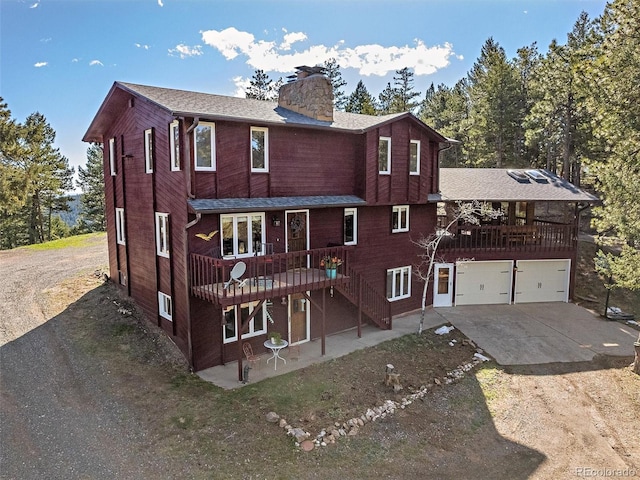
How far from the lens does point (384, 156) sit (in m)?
16.2

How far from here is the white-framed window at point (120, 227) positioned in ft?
53.5

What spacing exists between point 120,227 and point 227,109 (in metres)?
7.52

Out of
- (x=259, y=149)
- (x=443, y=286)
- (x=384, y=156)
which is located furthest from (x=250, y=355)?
(x=443, y=286)

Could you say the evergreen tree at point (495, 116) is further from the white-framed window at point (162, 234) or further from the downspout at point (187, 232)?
the white-framed window at point (162, 234)

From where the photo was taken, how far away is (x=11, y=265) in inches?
851

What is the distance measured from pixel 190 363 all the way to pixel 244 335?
6.25ft

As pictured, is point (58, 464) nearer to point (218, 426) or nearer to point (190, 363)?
point (218, 426)

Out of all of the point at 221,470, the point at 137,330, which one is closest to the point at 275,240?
the point at 137,330

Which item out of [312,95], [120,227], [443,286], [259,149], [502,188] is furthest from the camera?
[502,188]

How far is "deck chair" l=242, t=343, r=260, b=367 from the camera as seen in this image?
479 inches

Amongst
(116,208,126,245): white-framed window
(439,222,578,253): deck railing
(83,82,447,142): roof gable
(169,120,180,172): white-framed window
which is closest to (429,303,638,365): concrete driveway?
(439,222,578,253): deck railing

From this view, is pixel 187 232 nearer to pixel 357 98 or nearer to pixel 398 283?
pixel 398 283

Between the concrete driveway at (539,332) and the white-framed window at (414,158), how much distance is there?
6542mm

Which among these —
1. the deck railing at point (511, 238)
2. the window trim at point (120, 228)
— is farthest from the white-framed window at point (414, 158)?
the window trim at point (120, 228)
